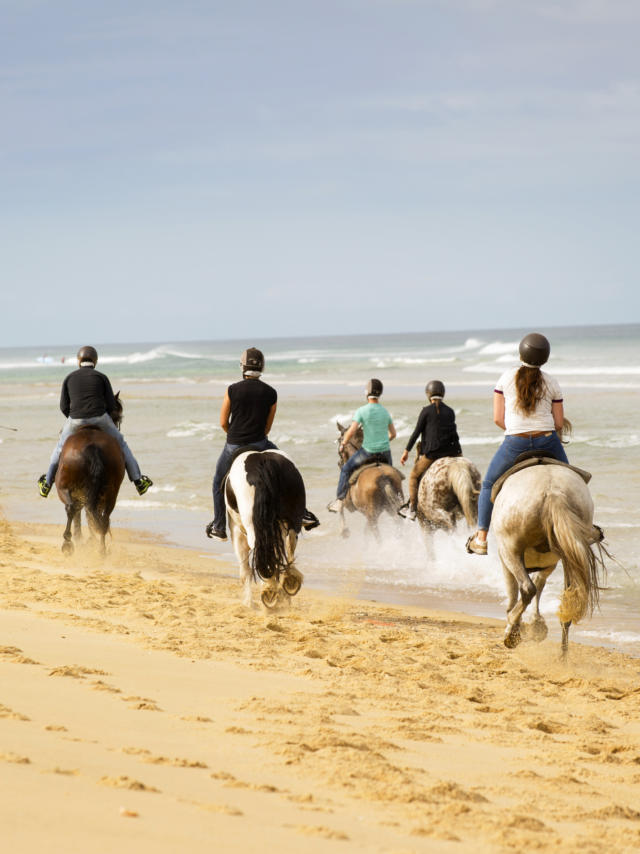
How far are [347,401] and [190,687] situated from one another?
1446 inches

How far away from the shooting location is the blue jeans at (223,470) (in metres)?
9.05

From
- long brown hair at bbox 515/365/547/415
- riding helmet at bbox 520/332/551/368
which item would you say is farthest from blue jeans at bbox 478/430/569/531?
riding helmet at bbox 520/332/551/368

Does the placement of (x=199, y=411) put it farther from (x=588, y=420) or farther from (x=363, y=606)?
(x=363, y=606)

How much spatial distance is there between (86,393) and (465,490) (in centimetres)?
448

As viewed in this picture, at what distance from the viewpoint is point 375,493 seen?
12.7 meters

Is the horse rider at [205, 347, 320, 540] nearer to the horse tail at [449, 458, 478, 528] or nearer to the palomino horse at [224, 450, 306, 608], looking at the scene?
the palomino horse at [224, 450, 306, 608]

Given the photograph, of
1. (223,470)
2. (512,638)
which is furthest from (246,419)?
(512,638)

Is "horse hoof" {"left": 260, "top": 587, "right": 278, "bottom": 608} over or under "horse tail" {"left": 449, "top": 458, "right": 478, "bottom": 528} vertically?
under

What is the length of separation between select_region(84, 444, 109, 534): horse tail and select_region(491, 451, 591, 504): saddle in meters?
5.19

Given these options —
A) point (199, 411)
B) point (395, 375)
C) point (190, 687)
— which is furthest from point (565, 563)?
point (395, 375)

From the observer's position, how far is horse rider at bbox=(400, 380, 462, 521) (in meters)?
12.2

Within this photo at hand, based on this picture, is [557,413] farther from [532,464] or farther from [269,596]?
[269,596]

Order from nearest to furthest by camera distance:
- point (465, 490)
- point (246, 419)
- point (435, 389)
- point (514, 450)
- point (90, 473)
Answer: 1. point (514, 450)
2. point (246, 419)
3. point (90, 473)
4. point (465, 490)
5. point (435, 389)

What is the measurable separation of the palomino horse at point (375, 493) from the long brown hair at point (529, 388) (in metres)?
5.34
